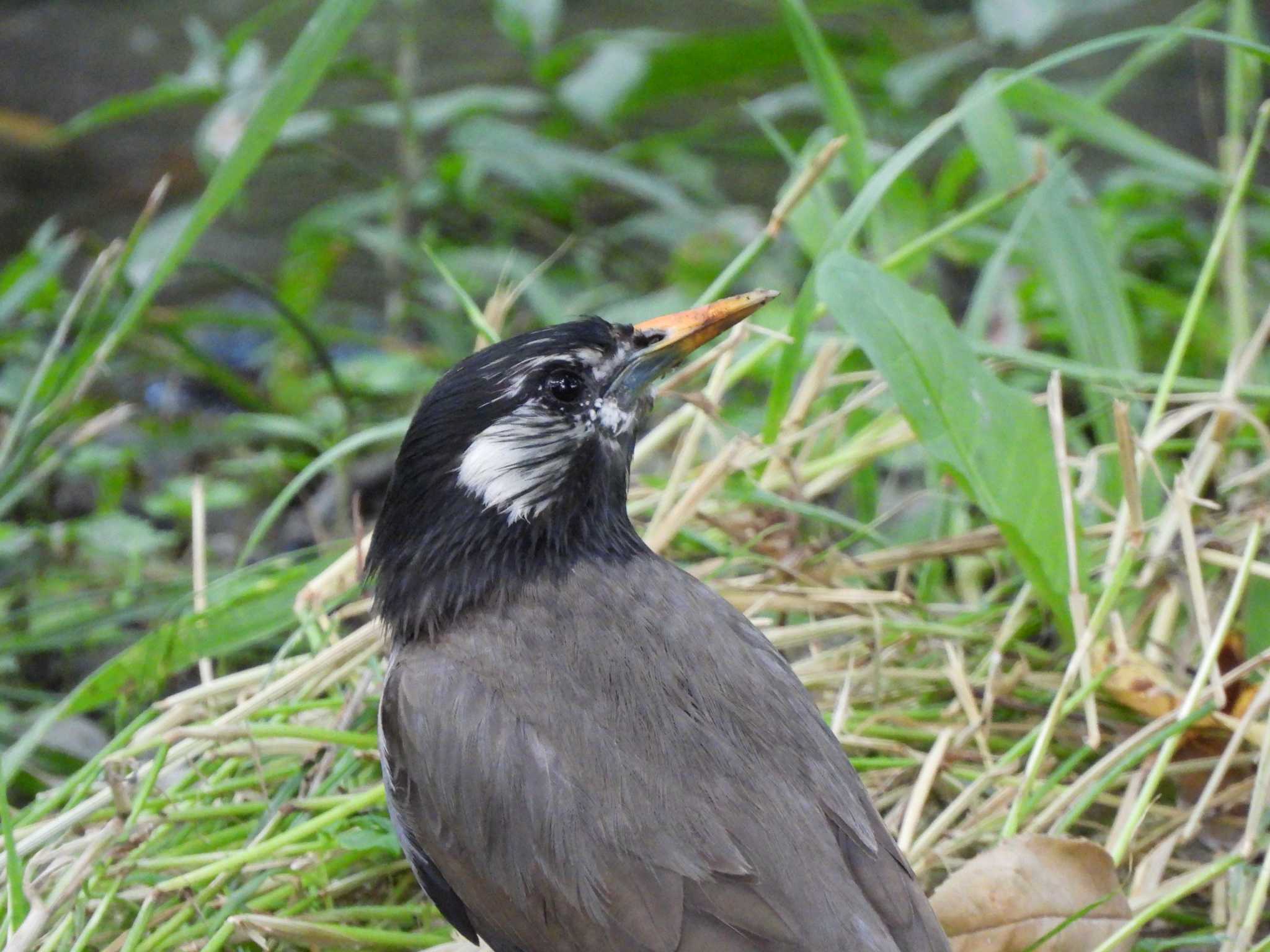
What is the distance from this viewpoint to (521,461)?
2426 mm

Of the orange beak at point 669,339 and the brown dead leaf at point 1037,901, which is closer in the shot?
the brown dead leaf at point 1037,901

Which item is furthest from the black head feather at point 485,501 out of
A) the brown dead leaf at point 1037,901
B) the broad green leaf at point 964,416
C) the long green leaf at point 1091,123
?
the long green leaf at point 1091,123

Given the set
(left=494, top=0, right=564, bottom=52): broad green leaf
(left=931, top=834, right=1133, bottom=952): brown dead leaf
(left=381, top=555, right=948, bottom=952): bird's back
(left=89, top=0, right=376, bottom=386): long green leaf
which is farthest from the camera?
(left=494, top=0, right=564, bottom=52): broad green leaf

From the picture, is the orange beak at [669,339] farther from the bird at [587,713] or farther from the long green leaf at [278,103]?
the long green leaf at [278,103]

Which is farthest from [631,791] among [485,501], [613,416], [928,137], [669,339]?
[928,137]

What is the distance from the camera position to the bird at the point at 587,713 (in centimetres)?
203

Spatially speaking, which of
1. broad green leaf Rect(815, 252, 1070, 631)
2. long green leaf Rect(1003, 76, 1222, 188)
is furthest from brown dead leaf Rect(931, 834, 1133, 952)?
long green leaf Rect(1003, 76, 1222, 188)

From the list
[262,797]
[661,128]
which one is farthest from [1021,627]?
[661,128]

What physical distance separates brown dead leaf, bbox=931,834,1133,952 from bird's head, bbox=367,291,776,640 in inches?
30.6

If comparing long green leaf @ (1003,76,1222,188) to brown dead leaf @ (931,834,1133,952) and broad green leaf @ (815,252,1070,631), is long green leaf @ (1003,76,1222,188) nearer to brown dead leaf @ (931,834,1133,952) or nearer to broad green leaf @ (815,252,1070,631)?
broad green leaf @ (815,252,1070,631)

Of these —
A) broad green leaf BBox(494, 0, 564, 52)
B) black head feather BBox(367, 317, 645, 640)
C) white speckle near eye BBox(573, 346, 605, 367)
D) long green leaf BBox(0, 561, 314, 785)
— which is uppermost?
broad green leaf BBox(494, 0, 564, 52)

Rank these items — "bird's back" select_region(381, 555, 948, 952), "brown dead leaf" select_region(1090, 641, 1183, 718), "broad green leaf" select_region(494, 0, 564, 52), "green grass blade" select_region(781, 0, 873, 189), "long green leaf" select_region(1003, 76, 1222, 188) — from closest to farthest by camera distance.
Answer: "bird's back" select_region(381, 555, 948, 952)
"brown dead leaf" select_region(1090, 641, 1183, 718)
"green grass blade" select_region(781, 0, 873, 189)
"long green leaf" select_region(1003, 76, 1222, 188)
"broad green leaf" select_region(494, 0, 564, 52)

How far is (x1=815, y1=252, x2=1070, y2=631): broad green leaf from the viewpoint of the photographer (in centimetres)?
270

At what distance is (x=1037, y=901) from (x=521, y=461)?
106 centimetres
